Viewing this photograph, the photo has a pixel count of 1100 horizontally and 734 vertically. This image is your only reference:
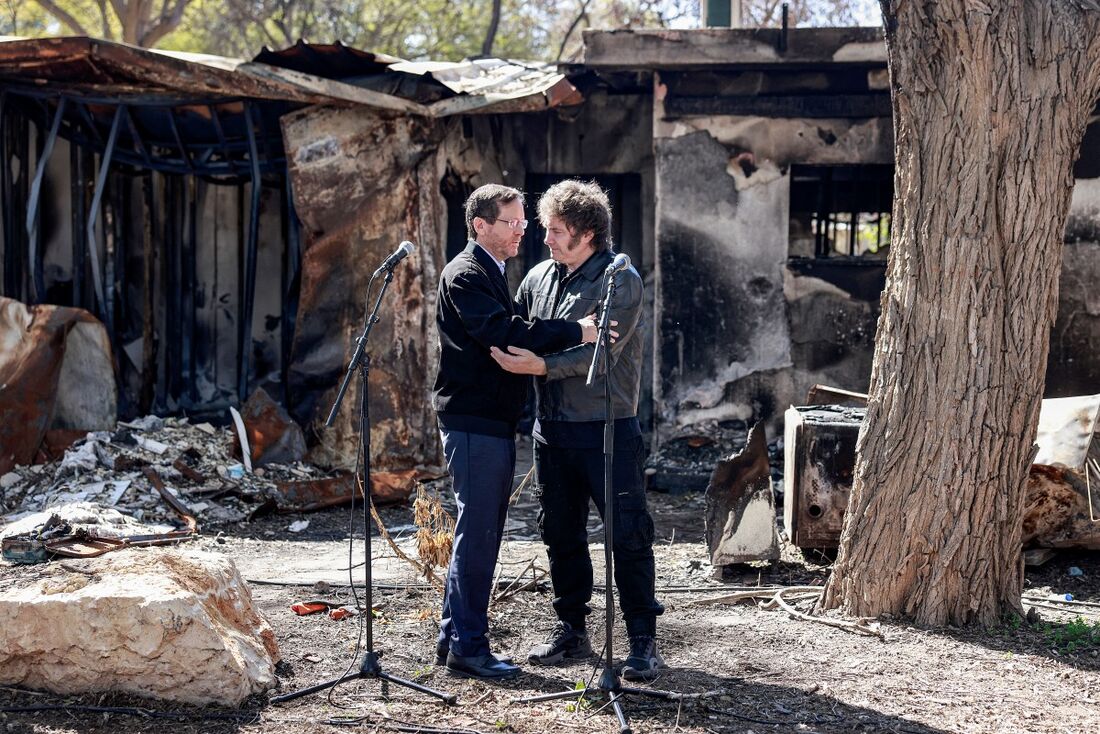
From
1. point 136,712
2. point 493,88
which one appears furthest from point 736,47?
point 136,712

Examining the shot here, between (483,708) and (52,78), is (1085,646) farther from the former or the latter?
(52,78)

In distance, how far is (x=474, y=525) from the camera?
466cm

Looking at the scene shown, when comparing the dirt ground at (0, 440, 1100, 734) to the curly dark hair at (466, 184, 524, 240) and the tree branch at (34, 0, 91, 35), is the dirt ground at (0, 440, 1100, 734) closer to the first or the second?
the curly dark hair at (466, 184, 524, 240)

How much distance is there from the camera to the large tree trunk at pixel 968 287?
5.27 meters

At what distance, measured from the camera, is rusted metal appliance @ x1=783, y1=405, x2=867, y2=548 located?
6750 millimetres

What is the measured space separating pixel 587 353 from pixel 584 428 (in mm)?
310

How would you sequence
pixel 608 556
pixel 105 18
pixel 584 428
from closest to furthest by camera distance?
pixel 608 556 → pixel 584 428 → pixel 105 18

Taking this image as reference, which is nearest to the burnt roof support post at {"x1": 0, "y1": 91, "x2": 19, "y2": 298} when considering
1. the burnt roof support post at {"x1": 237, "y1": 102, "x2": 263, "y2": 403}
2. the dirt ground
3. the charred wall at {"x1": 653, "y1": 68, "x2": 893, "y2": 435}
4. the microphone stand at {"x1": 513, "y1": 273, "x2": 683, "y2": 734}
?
the burnt roof support post at {"x1": 237, "y1": 102, "x2": 263, "y2": 403}

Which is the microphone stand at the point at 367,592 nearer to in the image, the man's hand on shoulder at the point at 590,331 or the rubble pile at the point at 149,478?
the man's hand on shoulder at the point at 590,331

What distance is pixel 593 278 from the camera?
479 cm

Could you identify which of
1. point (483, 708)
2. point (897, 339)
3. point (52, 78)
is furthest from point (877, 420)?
point (52, 78)

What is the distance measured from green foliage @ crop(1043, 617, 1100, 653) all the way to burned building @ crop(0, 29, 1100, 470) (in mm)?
4534

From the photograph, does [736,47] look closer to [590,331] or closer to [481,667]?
[590,331]

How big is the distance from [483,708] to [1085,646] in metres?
2.70
